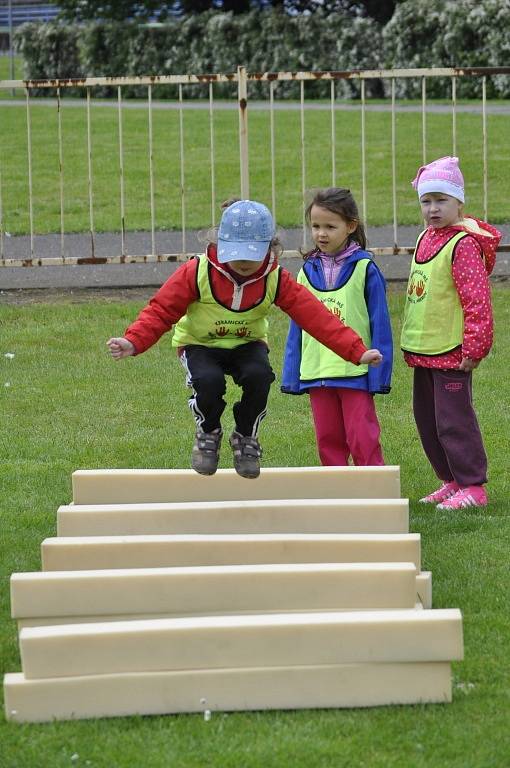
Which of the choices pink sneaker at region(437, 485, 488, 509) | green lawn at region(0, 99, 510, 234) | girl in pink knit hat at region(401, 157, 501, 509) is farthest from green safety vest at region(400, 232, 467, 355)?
green lawn at region(0, 99, 510, 234)

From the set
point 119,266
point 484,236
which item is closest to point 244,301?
point 484,236

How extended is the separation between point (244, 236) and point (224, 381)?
1.99ft

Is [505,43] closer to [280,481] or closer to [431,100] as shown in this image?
[431,100]

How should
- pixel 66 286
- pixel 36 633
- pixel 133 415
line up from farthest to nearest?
1. pixel 66 286
2. pixel 133 415
3. pixel 36 633

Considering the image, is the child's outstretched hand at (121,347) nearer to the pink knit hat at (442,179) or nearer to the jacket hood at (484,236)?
the pink knit hat at (442,179)

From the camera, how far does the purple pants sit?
6172mm

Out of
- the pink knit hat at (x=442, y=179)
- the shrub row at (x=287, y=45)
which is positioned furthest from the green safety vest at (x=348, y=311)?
the shrub row at (x=287, y=45)

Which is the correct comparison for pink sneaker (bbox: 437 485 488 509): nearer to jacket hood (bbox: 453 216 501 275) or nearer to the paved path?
jacket hood (bbox: 453 216 501 275)

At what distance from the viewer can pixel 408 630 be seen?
13.3ft

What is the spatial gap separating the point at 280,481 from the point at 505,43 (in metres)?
20.5

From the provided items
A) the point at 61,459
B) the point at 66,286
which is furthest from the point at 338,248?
the point at 66,286

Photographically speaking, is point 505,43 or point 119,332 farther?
point 505,43

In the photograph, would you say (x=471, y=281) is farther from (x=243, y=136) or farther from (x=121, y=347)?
(x=243, y=136)

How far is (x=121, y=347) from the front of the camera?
199 inches
